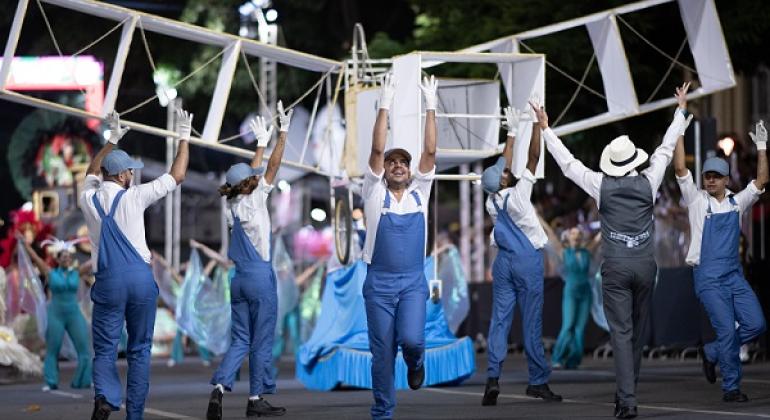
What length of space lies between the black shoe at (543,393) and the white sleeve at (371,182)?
11.6ft

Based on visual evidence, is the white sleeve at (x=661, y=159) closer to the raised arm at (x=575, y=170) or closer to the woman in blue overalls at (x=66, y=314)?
the raised arm at (x=575, y=170)

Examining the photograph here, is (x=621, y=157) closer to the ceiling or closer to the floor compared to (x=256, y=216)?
closer to the ceiling

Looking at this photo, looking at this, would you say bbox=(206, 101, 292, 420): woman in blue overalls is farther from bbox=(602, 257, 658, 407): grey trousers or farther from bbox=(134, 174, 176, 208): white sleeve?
bbox=(602, 257, 658, 407): grey trousers

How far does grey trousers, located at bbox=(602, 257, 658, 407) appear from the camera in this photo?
38.2ft

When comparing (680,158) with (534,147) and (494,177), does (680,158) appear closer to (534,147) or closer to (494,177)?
(534,147)

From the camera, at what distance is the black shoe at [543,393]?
1376cm

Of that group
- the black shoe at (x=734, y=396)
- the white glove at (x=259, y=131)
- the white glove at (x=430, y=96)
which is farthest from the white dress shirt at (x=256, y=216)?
the black shoe at (x=734, y=396)

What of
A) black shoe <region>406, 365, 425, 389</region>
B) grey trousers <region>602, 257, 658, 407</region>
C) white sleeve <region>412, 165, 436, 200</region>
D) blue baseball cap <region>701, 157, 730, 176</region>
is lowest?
black shoe <region>406, 365, 425, 389</region>

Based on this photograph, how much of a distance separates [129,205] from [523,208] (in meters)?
4.10

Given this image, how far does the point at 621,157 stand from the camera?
38.3 feet

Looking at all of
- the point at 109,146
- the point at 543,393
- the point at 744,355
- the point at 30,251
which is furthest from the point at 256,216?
the point at 30,251

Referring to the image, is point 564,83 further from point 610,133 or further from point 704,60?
point 704,60

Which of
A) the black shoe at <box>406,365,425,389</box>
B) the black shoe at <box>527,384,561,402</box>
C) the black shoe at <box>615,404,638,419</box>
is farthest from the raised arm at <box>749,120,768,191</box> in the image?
the black shoe at <box>406,365,425,389</box>

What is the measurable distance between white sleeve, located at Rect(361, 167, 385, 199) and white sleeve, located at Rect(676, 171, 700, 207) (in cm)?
325
